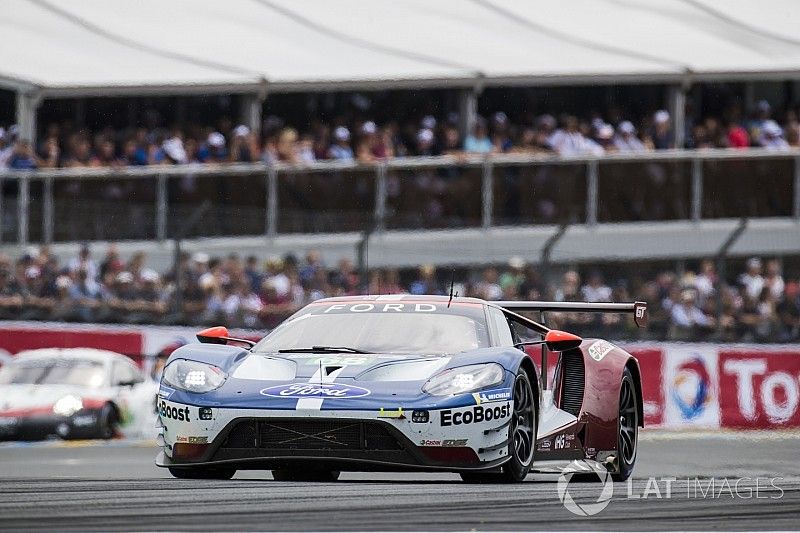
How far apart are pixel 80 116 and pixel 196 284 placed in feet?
19.9

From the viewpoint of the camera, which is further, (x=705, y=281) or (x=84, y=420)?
(x=705, y=281)

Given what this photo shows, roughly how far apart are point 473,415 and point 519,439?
0.49 m

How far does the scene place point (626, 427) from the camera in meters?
10.5

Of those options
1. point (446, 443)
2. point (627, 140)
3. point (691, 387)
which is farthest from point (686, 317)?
point (446, 443)

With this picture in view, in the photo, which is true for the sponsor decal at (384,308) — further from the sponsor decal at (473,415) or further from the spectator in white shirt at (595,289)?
the spectator in white shirt at (595,289)

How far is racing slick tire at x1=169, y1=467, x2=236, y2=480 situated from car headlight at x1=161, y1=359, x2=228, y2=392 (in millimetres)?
490

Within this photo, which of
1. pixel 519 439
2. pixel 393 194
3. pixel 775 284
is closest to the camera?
pixel 519 439

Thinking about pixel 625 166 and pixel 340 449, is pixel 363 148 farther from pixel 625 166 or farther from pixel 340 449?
pixel 340 449

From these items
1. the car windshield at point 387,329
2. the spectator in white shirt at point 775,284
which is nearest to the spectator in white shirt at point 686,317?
the spectator in white shirt at point 775,284

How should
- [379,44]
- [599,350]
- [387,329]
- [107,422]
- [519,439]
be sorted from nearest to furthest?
[519,439], [387,329], [599,350], [107,422], [379,44]

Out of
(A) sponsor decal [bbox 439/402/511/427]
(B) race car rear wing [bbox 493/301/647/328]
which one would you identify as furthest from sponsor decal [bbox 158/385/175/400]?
(B) race car rear wing [bbox 493/301/647/328]

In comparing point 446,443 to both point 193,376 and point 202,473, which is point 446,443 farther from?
point 202,473

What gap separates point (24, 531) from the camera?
661 cm

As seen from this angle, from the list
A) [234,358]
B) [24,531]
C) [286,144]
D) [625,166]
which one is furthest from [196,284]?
[24,531]
